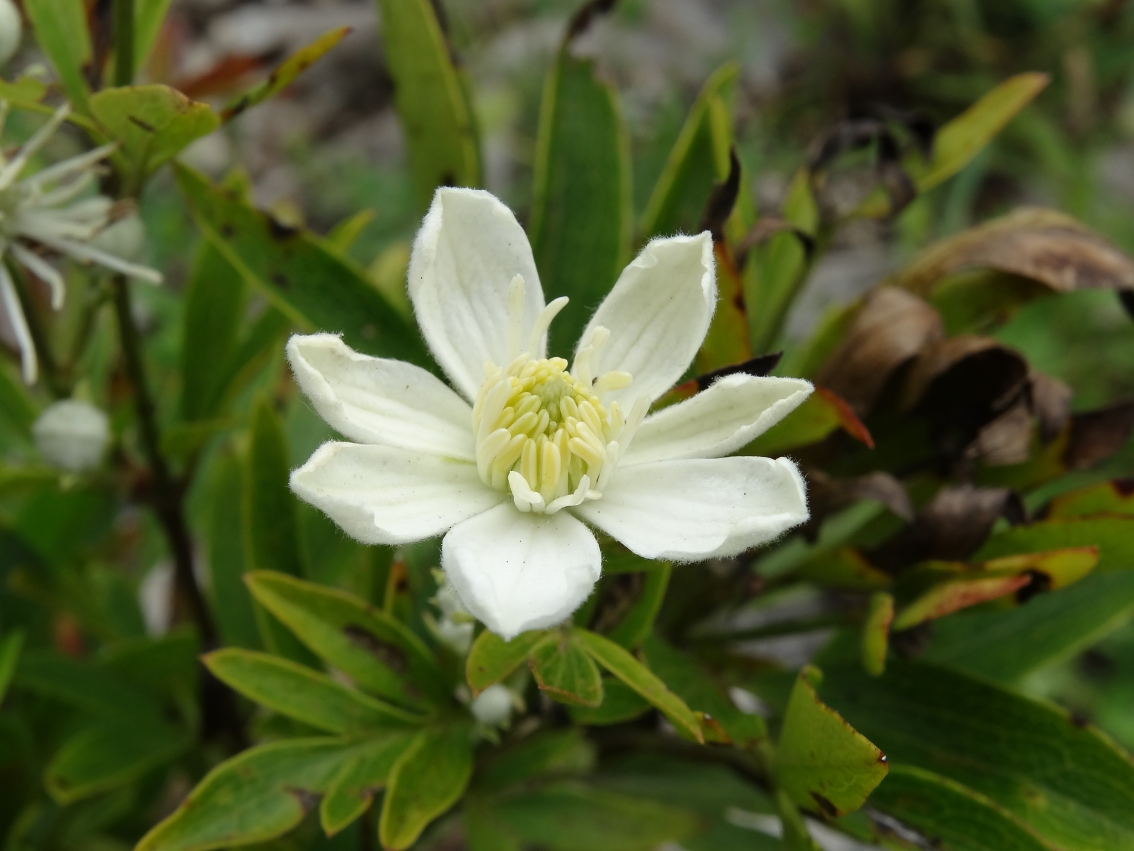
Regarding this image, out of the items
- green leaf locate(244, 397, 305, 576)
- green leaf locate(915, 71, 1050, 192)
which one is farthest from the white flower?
green leaf locate(915, 71, 1050, 192)

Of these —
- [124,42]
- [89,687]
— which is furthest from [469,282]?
[89,687]

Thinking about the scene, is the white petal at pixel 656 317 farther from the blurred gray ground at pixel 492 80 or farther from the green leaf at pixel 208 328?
the blurred gray ground at pixel 492 80

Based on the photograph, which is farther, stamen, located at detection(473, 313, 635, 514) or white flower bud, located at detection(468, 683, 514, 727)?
white flower bud, located at detection(468, 683, 514, 727)

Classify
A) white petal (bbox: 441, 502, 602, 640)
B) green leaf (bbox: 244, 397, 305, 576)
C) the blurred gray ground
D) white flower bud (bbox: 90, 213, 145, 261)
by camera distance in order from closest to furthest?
white petal (bbox: 441, 502, 602, 640)
white flower bud (bbox: 90, 213, 145, 261)
green leaf (bbox: 244, 397, 305, 576)
the blurred gray ground

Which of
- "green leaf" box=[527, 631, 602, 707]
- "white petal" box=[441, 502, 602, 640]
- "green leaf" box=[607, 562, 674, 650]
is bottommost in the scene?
"green leaf" box=[607, 562, 674, 650]

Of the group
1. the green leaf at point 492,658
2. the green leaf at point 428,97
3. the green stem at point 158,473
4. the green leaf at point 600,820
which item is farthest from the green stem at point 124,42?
the green leaf at point 600,820

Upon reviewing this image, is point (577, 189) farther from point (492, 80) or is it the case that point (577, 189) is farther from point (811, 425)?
point (492, 80)

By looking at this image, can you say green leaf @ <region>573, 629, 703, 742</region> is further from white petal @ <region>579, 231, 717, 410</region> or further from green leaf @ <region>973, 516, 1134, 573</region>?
green leaf @ <region>973, 516, 1134, 573</region>
